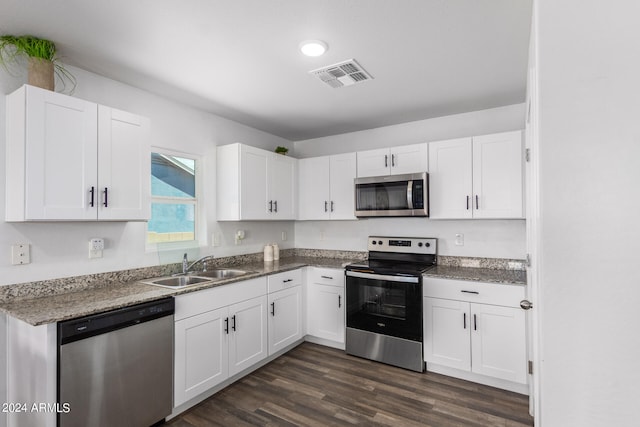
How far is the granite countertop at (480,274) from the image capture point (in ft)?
8.75

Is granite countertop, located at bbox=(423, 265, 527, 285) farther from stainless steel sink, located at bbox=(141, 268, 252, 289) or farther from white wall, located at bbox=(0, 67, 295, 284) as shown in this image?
white wall, located at bbox=(0, 67, 295, 284)

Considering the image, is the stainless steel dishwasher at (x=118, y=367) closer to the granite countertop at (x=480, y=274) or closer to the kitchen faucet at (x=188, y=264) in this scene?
the kitchen faucet at (x=188, y=264)

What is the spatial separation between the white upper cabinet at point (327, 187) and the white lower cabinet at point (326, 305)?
73cm

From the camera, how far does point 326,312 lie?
3.48 meters

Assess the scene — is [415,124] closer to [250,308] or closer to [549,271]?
[250,308]

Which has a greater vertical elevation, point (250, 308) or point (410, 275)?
point (410, 275)

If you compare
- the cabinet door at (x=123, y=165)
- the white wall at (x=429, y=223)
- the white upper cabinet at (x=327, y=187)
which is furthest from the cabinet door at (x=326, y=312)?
the cabinet door at (x=123, y=165)

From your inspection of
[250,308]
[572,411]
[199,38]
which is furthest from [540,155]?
[250,308]

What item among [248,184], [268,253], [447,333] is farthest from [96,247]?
[447,333]

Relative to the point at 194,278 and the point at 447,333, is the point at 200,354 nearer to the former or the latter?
the point at 194,278

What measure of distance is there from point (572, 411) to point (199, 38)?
2412 mm

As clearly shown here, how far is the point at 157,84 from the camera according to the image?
261 cm

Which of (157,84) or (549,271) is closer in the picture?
(549,271)

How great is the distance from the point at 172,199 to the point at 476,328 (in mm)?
2959
